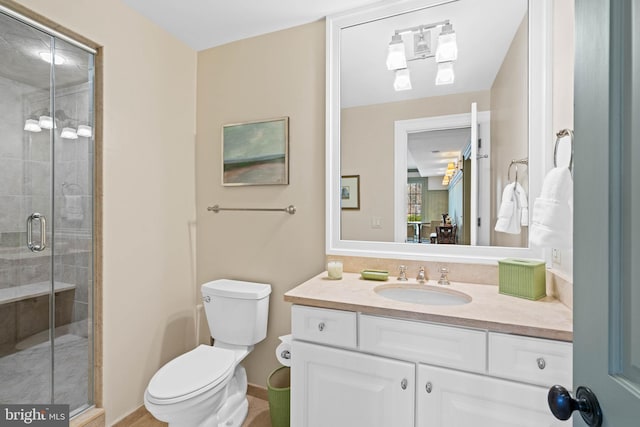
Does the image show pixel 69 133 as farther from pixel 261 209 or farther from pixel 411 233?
pixel 411 233

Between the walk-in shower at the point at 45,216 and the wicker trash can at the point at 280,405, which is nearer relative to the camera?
the walk-in shower at the point at 45,216

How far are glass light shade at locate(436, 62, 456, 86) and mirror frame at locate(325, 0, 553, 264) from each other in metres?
0.33

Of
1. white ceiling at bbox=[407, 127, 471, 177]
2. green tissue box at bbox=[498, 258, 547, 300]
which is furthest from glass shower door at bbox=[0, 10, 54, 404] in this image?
green tissue box at bbox=[498, 258, 547, 300]

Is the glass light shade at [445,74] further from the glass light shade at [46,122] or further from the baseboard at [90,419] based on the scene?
the baseboard at [90,419]

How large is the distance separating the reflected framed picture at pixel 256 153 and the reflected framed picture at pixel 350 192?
38 cm

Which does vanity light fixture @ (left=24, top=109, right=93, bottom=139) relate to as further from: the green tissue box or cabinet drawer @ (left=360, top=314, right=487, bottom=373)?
the green tissue box

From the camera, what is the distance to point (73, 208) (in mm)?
1642

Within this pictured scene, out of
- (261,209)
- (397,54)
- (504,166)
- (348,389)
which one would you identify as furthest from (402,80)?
(348,389)

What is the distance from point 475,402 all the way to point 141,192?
2020 millimetres

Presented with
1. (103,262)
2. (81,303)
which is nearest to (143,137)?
(103,262)

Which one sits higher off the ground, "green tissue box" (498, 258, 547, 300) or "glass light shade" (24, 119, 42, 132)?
"glass light shade" (24, 119, 42, 132)

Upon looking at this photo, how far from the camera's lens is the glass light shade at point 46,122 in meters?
1.52

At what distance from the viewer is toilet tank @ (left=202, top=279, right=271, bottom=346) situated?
1.90m

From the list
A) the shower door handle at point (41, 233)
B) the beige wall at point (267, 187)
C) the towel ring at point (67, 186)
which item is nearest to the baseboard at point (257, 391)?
the beige wall at point (267, 187)
